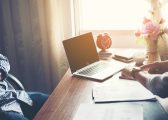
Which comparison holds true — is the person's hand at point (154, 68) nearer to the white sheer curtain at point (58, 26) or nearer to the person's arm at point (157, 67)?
the person's arm at point (157, 67)

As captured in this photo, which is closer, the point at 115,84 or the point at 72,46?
the point at 115,84

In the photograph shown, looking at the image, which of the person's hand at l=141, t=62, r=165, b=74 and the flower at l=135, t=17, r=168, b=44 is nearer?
the person's hand at l=141, t=62, r=165, b=74

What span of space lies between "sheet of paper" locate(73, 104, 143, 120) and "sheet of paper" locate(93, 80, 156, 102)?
70 millimetres

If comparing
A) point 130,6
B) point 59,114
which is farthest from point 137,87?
point 130,6

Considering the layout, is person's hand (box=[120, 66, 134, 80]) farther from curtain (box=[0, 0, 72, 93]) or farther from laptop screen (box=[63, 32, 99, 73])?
curtain (box=[0, 0, 72, 93])

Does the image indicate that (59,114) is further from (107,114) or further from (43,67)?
(43,67)

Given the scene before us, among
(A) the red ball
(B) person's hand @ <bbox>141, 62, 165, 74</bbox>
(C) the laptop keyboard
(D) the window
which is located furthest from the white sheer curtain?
(B) person's hand @ <bbox>141, 62, 165, 74</bbox>

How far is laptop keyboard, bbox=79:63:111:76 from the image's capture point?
1.92m

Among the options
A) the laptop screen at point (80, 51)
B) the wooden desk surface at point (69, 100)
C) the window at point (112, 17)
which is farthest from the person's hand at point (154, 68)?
the window at point (112, 17)

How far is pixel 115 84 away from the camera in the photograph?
173cm

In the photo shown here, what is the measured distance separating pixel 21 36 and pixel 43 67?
316 millimetres

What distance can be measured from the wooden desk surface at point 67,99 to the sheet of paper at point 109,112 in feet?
0.15

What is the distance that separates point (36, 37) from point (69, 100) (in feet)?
3.92

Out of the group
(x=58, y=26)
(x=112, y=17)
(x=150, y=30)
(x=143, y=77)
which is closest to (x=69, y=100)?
(x=143, y=77)
